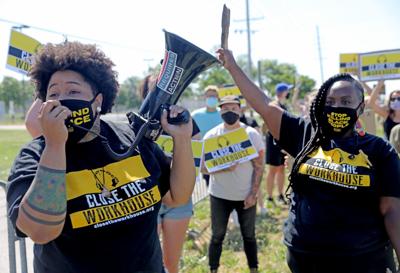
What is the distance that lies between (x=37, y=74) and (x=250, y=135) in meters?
2.92

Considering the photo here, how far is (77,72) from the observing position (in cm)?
176

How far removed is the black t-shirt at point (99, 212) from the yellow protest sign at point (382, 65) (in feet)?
19.5

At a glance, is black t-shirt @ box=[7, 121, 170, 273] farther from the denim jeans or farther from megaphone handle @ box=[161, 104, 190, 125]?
the denim jeans

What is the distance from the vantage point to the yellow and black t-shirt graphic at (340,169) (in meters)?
2.23

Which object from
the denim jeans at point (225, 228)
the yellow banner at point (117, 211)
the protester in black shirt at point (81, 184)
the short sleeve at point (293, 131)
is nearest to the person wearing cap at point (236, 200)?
the denim jeans at point (225, 228)

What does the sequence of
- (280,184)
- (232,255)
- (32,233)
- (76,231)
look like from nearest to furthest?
(32,233), (76,231), (232,255), (280,184)

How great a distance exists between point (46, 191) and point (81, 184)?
8.8 inches

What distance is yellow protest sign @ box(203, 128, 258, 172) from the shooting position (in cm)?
427

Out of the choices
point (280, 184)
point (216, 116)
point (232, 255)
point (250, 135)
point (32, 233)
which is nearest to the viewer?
point (32, 233)

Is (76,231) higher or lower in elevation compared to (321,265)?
higher

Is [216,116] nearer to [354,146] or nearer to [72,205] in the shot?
[354,146]

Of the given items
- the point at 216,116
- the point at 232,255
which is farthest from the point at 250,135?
the point at 232,255

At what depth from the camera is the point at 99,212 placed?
1619 mm

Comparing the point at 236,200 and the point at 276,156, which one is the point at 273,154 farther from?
the point at 236,200
